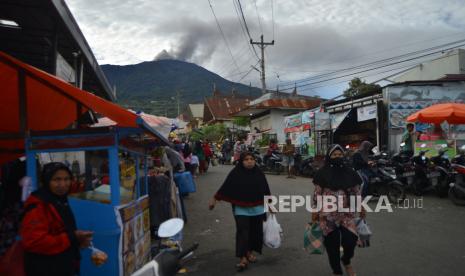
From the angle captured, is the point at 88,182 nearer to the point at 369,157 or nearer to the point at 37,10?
the point at 37,10

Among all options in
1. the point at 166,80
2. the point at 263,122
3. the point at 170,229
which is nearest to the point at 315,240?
the point at 170,229

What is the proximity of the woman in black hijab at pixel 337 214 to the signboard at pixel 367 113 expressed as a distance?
1241cm

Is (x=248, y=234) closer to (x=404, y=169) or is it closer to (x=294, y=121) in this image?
(x=404, y=169)

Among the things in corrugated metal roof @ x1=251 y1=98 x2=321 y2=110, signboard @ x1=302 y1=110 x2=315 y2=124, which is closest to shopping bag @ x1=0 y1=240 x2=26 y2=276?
signboard @ x1=302 y1=110 x2=315 y2=124

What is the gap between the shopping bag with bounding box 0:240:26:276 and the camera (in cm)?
290

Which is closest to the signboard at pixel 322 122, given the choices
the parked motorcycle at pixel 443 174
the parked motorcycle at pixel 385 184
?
the parked motorcycle at pixel 443 174

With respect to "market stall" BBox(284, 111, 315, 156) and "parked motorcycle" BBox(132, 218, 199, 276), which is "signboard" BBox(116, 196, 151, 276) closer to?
"parked motorcycle" BBox(132, 218, 199, 276)

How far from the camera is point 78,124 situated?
19.9 feet

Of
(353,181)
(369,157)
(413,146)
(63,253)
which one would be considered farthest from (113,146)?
(413,146)

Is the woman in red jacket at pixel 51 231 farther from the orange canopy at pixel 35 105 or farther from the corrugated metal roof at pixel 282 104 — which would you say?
the corrugated metal roof at pixel 282 104

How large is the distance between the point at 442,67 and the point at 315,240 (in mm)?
29010

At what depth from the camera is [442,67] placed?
29609 millimetres

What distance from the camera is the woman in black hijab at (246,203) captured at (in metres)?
5.59

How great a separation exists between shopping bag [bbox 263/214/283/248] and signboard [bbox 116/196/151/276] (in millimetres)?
1574
